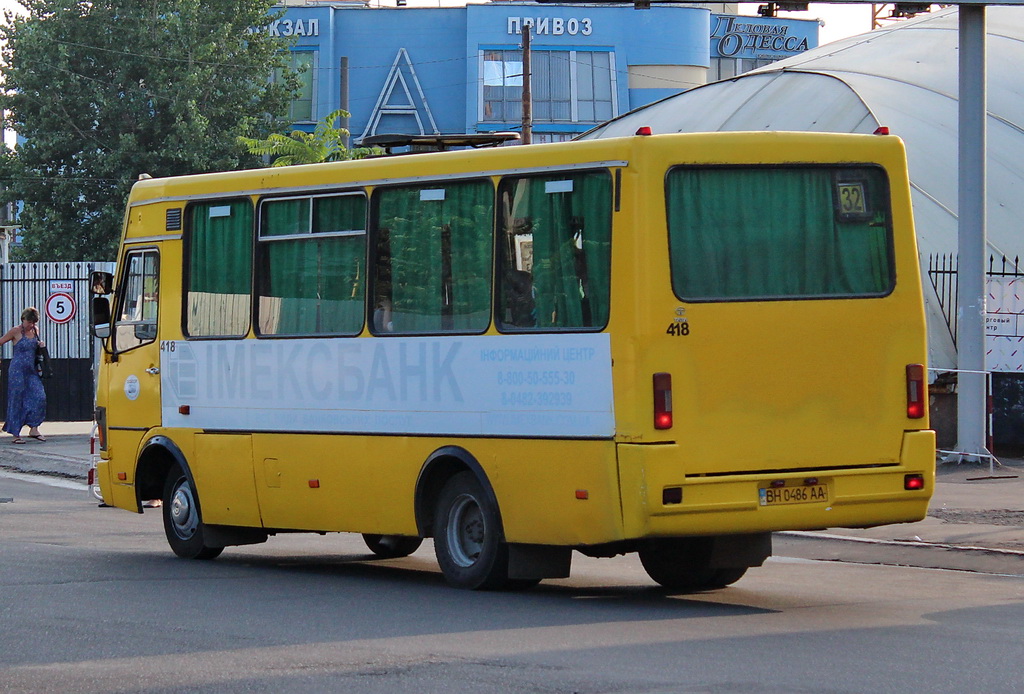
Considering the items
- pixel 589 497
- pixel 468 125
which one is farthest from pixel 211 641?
pixel 468 125

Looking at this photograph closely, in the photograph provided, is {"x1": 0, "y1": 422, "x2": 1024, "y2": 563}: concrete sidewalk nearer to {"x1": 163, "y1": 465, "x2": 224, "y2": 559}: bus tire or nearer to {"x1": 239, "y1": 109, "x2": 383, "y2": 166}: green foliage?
{"x1": 163, "y1": 465, "x2": 224, "y2": 559}: bus tire

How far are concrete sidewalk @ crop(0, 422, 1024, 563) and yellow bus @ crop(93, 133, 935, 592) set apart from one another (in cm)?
354

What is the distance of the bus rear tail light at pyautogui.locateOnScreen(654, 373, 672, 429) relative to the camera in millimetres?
9617

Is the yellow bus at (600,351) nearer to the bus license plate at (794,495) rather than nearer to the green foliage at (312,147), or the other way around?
the bus license plate at (794,495)

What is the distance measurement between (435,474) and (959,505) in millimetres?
7231

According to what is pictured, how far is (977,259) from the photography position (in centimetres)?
2020

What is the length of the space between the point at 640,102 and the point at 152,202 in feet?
175

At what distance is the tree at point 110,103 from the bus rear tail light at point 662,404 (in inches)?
1499

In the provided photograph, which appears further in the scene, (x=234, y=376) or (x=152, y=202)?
(x=152, y=202)

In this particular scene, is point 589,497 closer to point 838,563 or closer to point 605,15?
point 838,563

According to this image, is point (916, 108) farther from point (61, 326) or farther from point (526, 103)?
point (61, 326)

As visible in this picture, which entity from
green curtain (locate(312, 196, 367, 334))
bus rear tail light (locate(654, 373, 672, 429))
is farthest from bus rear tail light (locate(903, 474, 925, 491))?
green curtain (locate(312, 196, 367, 334))

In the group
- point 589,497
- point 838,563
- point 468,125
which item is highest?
point 468,125

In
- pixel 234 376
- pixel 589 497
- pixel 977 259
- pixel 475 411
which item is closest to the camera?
pixel 589 497
